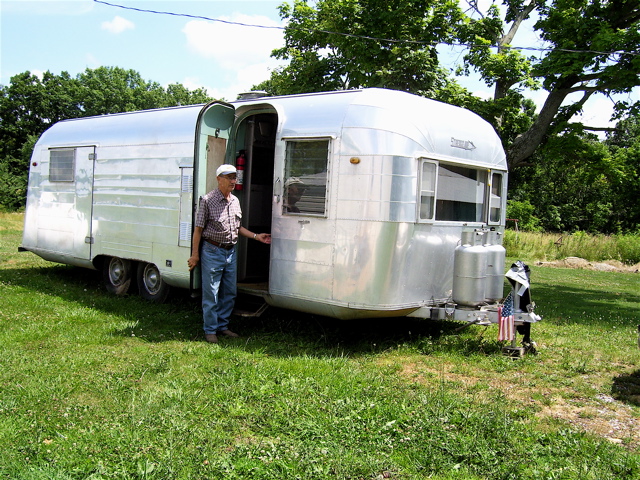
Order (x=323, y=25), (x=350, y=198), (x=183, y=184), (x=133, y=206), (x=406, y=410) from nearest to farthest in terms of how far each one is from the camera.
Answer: (x=406, y=410) < (x=350, y=198) < (x=183, y=184) < (x=133, y=206) < (x=323, y=25)

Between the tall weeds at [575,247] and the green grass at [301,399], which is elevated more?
the tall weeds at [575,247]

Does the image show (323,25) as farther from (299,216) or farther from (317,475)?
(317,475)

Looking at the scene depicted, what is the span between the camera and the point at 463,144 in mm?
7324

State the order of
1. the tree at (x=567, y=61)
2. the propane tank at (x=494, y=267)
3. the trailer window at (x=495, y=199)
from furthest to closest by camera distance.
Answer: the tree at (x=567, y=61) < the trailer window at (x=495, y=199) < the propane tank at (x=494, y=267)

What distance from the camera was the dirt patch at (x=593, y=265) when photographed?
21.2 m

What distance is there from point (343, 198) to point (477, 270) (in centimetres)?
173

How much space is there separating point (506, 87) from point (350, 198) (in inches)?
388

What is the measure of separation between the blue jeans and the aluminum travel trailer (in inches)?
13.3

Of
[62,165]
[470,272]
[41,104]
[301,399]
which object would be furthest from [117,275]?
[41,104]

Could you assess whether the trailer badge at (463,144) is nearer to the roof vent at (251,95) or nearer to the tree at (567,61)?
the roof vent at (251,95)

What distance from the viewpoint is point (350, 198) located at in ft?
21.7

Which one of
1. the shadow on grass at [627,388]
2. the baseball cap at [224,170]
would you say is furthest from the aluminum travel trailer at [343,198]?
the shadow on grass at [627,388]

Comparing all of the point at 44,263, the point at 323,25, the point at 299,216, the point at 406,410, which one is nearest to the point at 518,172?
the point at 323,25

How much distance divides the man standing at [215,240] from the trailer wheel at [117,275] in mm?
2657
